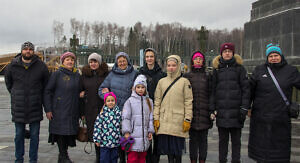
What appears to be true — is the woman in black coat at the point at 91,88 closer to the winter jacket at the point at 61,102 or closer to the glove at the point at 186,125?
the winter jacket at the point at 61,102

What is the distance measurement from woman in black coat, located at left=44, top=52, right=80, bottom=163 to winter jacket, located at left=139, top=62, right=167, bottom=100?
1.17m

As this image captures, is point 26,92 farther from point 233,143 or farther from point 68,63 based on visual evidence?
point 233,143

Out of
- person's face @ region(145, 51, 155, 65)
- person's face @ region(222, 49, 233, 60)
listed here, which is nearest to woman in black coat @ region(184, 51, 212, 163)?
person's face @ region(222, 49, 233, 60)

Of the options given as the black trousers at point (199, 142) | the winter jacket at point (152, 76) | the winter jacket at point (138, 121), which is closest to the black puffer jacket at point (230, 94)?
the black trousers at point (199, 142)

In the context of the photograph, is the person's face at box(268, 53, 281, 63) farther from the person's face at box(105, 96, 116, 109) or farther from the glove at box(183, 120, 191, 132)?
the person's face at box(105, 96, 116, 109)

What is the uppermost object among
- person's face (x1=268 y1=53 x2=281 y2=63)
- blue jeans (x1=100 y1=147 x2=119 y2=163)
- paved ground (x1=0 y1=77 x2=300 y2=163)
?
person's face (x1=268 y1=53 x2=281 y2=63)

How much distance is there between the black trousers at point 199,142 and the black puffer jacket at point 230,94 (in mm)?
317

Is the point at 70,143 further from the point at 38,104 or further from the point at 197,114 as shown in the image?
the point at 197,114

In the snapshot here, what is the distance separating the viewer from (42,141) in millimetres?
A: 5746

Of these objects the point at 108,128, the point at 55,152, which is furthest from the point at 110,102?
the point at 55,152

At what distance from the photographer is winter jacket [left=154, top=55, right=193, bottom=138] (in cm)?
362

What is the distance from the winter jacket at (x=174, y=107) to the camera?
3.62 meters

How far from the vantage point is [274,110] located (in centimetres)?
348

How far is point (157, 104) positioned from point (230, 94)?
3.48 feet
